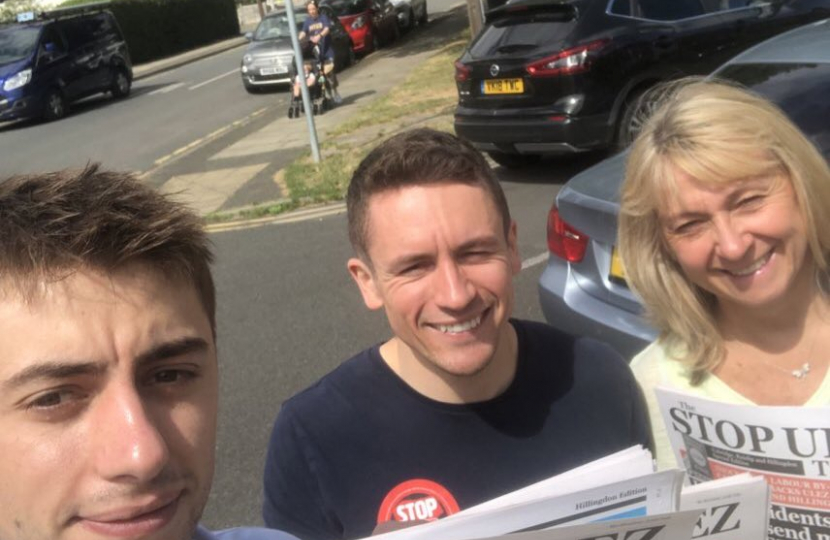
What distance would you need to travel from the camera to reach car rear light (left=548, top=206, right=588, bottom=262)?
3736 mm

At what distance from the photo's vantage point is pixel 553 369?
6.20 feet

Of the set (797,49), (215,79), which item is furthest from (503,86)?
(215,79)

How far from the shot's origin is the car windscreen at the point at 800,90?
354 centimetres

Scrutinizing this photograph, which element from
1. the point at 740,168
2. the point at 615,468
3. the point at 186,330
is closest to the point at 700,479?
the point at 615,468

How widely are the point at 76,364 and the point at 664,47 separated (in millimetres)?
7958

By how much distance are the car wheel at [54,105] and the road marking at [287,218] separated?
11.1 metres

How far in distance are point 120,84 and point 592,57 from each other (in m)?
15.9

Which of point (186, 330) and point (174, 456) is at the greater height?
point (186, 330)

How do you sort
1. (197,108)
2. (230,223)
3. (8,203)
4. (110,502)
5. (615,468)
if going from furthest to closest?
(197,108), (230,223), (615,468), (8,203), (110,502)

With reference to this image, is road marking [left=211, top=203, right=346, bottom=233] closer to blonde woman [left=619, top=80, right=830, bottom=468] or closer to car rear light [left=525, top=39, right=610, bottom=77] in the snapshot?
car rear light [left=525, top=39, right=610, bottom=77]

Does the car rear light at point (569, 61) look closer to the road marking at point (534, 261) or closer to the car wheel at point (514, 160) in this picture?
the car wheel at point (514, 160)

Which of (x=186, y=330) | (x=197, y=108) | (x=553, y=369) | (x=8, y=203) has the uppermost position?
(x=8, y=203)

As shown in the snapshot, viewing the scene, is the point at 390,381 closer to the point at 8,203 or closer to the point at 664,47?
the point at 8,203

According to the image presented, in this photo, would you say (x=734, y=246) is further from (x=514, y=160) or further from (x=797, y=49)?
(x=514, y=160)
